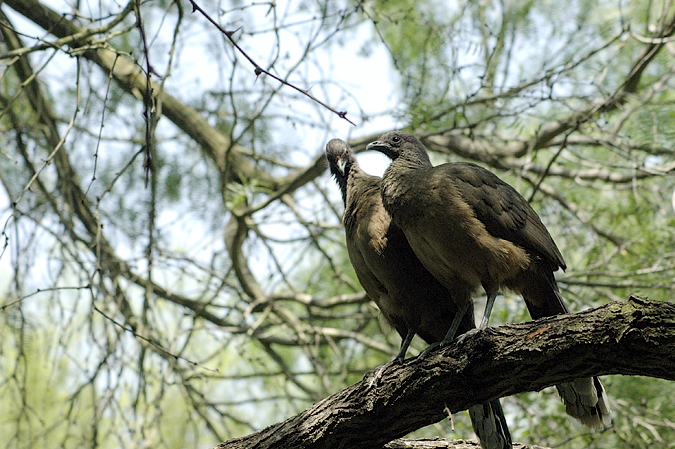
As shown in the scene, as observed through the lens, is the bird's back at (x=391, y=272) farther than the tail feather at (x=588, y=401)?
Yes

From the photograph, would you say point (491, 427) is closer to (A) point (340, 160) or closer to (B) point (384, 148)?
(B) point (384, 148)

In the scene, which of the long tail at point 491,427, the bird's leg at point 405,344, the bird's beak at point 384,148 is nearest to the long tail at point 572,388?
the long tail at point 491,427

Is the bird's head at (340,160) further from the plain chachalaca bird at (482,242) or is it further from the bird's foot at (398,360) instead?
the bird's foot at (398,360)

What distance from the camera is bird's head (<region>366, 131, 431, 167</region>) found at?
3991 mm

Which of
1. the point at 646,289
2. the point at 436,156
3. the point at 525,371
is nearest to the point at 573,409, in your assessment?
the point at 525,371

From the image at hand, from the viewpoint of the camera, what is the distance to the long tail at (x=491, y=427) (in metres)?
3.48

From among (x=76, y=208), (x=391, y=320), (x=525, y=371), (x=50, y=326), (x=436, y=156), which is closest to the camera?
(x=525, y=371)

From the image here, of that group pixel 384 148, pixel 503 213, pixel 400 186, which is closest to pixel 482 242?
pixel 503 213

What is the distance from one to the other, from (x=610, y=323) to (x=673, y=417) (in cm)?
337

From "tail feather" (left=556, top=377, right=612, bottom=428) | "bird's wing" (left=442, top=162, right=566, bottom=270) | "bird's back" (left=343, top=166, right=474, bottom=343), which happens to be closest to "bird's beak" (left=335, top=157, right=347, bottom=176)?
"bird's back" (left=343, top=166, right=474, bottom=343)

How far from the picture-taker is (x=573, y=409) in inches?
132

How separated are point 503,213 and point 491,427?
124 cm

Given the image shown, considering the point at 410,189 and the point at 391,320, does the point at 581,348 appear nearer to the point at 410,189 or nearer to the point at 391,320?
the point at 410,189

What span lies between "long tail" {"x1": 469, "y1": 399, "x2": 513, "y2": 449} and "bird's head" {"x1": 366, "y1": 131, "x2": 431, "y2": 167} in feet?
5.09
